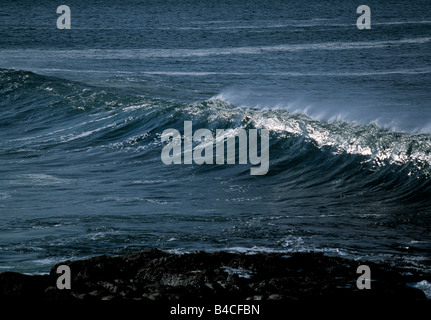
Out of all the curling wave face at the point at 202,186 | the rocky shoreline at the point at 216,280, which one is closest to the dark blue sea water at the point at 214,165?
the curling wave face at the point at 202,186

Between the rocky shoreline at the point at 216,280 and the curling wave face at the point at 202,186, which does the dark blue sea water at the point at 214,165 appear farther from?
the rocky shoreline at the point at 216,280

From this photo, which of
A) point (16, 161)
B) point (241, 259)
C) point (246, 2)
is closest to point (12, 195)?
point (16, 161)

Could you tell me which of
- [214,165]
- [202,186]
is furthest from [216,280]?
[214,165]

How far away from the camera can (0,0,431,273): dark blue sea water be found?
9555 millimetres

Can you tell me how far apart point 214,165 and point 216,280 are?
27.5 feet

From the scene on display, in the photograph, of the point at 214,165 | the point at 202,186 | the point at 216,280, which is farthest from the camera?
the point at 214,165

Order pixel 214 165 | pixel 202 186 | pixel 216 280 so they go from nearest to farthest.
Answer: pixel 216 280 → pixel 202 186 → pixel 214 165

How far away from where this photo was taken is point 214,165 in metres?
15.0

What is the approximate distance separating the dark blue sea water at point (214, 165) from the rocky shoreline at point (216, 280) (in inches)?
46.6

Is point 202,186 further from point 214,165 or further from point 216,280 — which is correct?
point 216,280

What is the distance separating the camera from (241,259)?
7.29m

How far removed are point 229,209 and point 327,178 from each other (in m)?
3.26

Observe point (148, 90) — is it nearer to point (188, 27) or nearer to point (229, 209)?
point (229, 209)

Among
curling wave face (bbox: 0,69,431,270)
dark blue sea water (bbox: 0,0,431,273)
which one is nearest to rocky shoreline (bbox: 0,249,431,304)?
dark blue sea water (bbox: 0,0,431,273)
